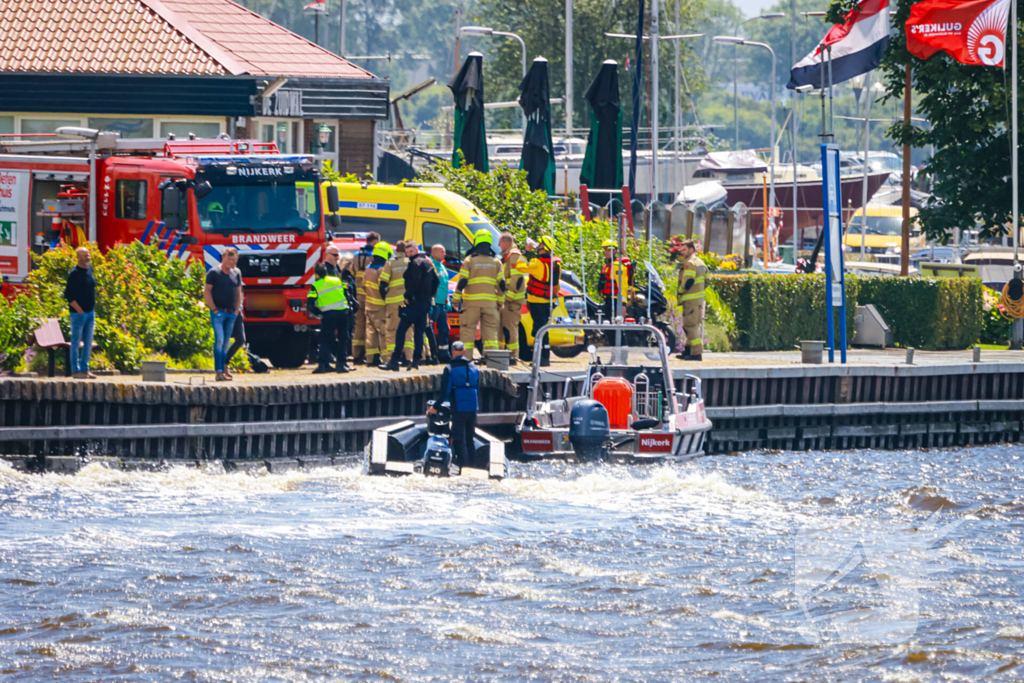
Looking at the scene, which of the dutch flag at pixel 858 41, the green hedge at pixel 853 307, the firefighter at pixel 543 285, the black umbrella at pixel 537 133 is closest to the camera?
the firefighter at pixel 543 285

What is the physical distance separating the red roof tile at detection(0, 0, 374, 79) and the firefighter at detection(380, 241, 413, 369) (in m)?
10.6

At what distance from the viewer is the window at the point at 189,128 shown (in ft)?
99.3

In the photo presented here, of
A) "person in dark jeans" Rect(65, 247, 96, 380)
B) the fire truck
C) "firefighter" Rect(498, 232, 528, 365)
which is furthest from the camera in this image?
"firefighter" Rect(498, 232, 528, 365)

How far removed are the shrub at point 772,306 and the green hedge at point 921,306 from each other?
1407mm

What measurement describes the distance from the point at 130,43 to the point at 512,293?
13.2m

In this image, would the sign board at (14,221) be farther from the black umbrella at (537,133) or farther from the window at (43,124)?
the black umbrella at (537,133)

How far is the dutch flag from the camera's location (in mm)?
29203

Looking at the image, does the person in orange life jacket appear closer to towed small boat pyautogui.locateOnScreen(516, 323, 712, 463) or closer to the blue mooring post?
towed small boat pyautogui.locateOnScreen(516, 323, 712, 463)

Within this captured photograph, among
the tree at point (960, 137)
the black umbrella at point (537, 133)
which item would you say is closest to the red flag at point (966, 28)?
the tree at point (960, 137)

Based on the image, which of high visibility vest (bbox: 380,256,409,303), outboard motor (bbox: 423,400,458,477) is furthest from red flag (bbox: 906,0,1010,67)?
outboard motor (bbox: 423,400,458,477)

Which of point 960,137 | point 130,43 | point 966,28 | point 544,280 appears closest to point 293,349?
point 544,280

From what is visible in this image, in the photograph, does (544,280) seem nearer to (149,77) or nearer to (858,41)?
(858,41)

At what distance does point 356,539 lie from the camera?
14742mm

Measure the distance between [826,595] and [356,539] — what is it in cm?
440
